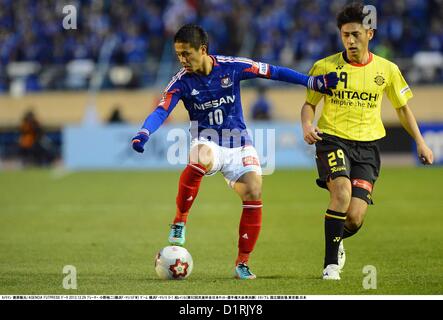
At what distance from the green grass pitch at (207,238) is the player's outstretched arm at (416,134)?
1027 mm

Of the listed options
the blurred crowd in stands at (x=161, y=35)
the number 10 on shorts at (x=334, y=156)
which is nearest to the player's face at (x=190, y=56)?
the number 10 on shorts at (x=334, y=156)

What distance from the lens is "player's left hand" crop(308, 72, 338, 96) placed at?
7.96 metres

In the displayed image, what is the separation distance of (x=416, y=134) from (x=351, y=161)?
0.61 metres

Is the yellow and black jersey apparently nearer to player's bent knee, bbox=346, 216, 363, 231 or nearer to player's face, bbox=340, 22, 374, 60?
player's face, bbox=340, 22, 374, 60

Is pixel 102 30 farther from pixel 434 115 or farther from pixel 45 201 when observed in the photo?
pixel 45 201

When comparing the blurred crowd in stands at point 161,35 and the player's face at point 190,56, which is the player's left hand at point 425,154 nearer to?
the player's face at point 190,56

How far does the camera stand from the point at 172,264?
7867mm

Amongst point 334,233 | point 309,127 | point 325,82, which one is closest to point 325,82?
point 325,82

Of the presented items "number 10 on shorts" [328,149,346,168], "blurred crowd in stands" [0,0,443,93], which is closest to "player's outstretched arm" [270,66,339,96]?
"number 10 on shorts" [328,149,346,168]

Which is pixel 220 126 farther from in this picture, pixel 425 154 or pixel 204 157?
pixel 425 154

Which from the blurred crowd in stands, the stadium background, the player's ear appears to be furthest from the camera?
the blurred crowd in stands

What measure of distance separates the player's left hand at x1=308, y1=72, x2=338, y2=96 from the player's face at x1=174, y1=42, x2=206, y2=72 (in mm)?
966

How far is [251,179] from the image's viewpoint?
7.97 meters
